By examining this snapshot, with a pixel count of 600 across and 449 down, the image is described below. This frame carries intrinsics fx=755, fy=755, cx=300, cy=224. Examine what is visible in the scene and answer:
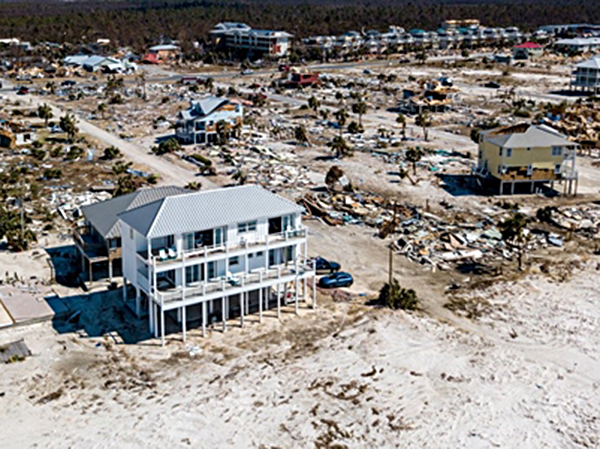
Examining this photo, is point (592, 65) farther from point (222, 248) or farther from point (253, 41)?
point (222, 248)

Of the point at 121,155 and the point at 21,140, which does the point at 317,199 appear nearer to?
the point at 121,155

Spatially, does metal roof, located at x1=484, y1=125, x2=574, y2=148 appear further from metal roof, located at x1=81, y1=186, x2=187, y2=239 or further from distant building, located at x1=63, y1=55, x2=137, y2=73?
distant building, located at x1=63, y1=55, x2=137, y2=73

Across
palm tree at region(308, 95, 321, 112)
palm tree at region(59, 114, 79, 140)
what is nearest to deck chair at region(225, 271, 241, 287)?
palm tree at region(59, 114, 79, 140)

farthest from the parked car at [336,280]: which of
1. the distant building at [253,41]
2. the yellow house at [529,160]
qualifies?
the distant building at [253,41]

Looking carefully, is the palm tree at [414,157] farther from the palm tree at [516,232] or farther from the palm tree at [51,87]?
the palm tree at [51,87]

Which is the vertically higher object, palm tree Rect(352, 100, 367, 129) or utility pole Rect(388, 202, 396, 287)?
palm tree Rect(352, 100, 367, 129)

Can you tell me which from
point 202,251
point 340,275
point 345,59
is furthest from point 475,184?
point 345,59

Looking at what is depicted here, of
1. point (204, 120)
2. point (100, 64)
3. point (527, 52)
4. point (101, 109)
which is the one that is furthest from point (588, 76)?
point (100, 64)

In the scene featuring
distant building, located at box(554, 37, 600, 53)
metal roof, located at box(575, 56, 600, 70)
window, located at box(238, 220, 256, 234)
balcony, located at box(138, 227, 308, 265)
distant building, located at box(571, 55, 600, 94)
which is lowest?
balcony, located at box(138, 227, 308, 265)
